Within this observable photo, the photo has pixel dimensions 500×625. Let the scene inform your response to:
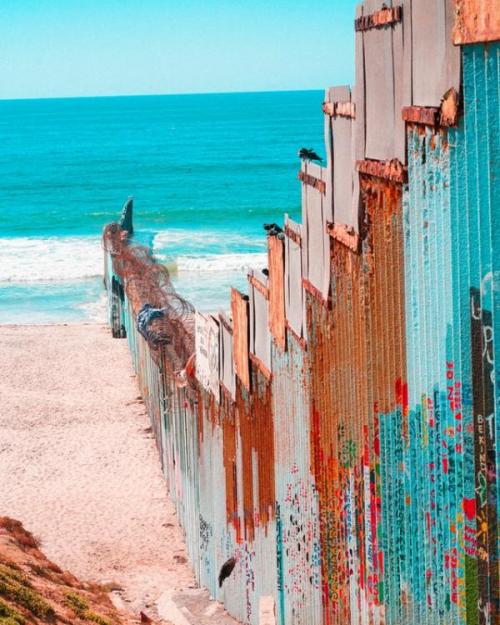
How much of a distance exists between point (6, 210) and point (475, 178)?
6738cm

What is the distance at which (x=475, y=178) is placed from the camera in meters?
4.14

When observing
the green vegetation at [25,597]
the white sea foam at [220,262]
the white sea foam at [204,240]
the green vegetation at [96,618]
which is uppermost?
the green vegetation at [25,597]

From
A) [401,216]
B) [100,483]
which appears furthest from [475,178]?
[100,483]

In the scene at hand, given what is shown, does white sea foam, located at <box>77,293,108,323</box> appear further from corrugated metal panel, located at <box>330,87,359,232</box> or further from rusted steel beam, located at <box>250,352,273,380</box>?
corrugated metal panel, located at <box>330,87,359,232</box>

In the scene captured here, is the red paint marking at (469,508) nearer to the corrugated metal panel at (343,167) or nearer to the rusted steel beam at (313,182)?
the corrugated metal panel at (343,167)

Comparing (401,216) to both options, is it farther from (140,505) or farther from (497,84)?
(140,505)

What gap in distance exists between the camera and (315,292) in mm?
6434

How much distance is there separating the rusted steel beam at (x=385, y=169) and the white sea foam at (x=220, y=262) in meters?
36.7

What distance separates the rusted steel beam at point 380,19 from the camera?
4.82 meters

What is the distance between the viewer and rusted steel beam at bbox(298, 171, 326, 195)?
20.7ft

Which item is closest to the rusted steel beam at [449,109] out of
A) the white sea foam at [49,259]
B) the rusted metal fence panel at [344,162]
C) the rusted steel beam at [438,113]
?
the rusted steel beam at [438,113]

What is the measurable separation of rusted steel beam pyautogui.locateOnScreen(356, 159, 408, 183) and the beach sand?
18.9 feet

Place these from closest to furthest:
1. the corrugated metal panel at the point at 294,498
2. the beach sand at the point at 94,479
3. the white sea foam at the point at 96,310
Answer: the corrugated metal panel at the point at 294,498 < the beach sand at the point at 94,479 < the white sea foam at the point at 96,310

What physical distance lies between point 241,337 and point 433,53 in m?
4.51
